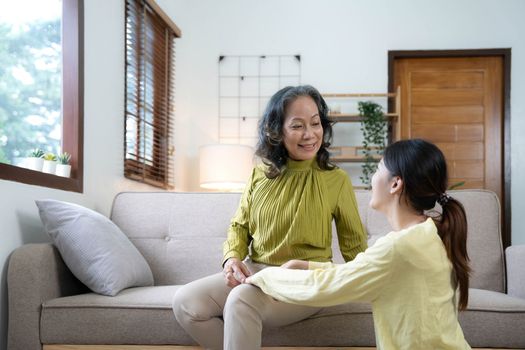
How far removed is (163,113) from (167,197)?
1.70 metres

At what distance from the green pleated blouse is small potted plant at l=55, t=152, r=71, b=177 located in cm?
108

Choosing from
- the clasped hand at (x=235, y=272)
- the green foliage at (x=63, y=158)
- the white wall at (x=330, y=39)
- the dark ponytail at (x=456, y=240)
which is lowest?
the clasped hand at (x=235, y=272)

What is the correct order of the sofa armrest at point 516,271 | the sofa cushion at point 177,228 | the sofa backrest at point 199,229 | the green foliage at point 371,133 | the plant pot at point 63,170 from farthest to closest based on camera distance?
the green foliage at point 371,133 → the plant pot at point 63,170 → the sofa cushion at point 177,228 → the sofa backrest at point 199,229 → the sofa armrest at point 516,271

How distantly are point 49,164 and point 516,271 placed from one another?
1.94 metres

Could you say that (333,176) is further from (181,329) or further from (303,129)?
(181,329)

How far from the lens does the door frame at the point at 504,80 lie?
492cm

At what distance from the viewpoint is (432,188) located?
145 cm

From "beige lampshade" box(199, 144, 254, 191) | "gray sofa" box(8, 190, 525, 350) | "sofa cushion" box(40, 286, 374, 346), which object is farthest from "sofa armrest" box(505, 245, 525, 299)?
"beige lampshade" box(199, 144, 254, 191)

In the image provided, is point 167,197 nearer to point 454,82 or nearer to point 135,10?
point 135,10

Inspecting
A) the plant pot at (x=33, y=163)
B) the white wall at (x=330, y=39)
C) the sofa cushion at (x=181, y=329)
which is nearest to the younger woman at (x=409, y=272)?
the sofa cushion at (x=181, y=329)

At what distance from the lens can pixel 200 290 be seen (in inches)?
75.7

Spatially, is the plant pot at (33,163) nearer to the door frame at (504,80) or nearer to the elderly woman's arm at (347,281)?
the elderly woman's arm at (347,281)

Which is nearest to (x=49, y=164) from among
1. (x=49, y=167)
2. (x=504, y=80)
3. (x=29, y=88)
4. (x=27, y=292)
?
(x=49, y=167)

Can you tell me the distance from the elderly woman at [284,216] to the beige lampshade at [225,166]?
7.60 feet
